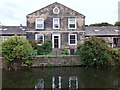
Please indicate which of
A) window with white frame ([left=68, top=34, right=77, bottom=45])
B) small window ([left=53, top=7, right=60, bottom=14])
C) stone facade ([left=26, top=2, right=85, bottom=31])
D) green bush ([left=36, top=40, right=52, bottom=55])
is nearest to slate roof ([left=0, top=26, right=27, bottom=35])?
stone facade ([left=26, top=2, right=85, bottom=31])

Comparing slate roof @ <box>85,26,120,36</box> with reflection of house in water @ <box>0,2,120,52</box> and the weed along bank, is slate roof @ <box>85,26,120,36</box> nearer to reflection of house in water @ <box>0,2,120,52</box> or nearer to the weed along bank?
the weed along bank

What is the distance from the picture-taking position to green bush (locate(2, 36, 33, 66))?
36344 millimetres

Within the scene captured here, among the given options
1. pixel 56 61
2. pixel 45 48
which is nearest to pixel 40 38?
pixel 45 48

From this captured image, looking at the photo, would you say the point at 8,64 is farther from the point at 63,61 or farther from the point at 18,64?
the point at 63,61

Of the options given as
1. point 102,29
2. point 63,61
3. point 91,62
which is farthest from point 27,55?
point 102,29

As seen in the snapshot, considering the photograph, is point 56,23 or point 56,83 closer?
point 56,83

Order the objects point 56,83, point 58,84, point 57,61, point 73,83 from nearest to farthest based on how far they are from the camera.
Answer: point 58,84, point 73,83, point 56,83, point 57,61

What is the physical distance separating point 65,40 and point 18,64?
40.3 ft

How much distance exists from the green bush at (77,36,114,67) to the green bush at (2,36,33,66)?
262 inches

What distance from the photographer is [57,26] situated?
47.0 metres

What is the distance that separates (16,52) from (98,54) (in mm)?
9866

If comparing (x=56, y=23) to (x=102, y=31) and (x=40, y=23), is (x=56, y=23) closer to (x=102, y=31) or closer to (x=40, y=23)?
(x=40, y=23)

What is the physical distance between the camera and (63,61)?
3812cm

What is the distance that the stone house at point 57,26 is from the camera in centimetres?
4672
